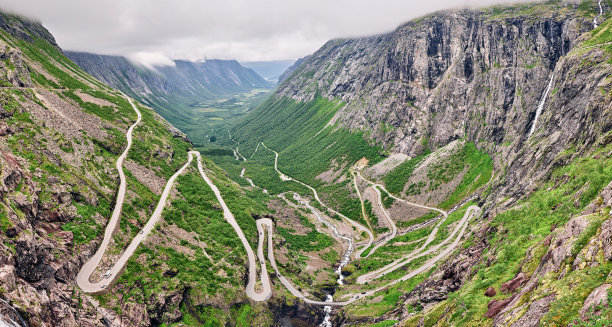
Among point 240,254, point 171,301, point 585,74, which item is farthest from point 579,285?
point 585,74

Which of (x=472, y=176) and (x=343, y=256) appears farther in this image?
(x=472, y=176)

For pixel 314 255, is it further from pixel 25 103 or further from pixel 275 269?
pixel 25 103

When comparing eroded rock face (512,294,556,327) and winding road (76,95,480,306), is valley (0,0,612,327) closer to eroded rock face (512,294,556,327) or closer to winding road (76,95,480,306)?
eroded rock face (512,294,556,327)

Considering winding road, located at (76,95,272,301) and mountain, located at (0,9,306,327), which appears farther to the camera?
winding road, located at (76,95,272,301)

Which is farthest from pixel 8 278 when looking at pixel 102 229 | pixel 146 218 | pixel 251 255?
pixel 251 255

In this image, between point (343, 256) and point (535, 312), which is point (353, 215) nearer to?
point (343, 256)

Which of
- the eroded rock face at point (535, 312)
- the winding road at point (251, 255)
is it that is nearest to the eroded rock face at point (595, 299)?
the eroded rock face at point (535, 312)

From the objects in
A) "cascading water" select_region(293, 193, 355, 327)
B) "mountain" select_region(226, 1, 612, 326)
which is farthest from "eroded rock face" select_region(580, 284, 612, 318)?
"cascading water" select_region(293, 193, 355, 327)

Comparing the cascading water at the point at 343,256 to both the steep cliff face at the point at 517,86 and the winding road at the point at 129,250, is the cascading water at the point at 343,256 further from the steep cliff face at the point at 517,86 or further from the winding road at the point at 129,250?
the steep cliff face at the point at 517,86
